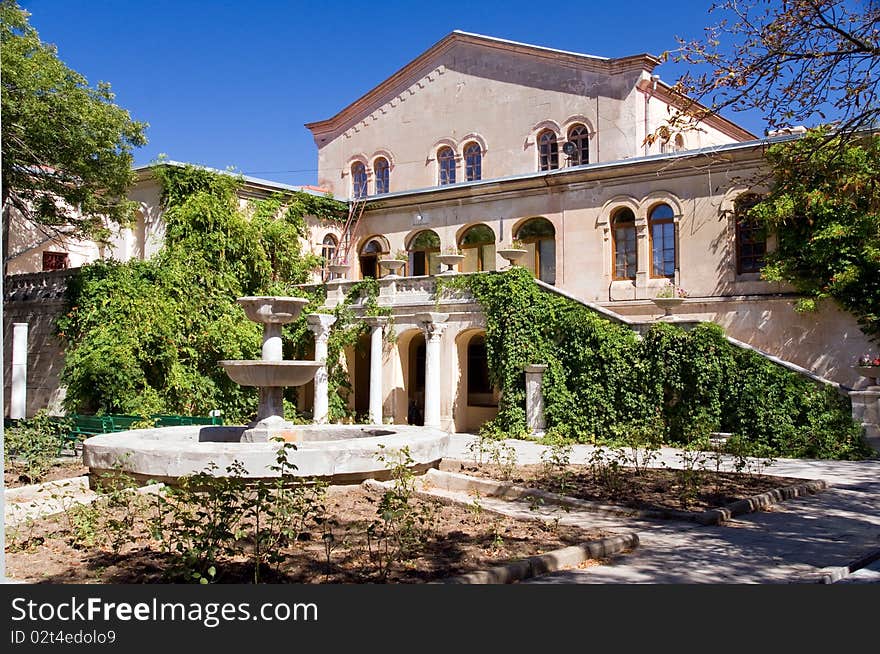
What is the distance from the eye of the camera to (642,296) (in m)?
23.2

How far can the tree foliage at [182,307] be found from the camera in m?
21.1

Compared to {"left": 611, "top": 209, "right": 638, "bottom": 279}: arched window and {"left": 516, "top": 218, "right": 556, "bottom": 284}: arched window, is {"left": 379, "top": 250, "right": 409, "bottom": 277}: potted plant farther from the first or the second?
{"left": 611, "top": 209, "right": 638, "bottom": 279}: arched window

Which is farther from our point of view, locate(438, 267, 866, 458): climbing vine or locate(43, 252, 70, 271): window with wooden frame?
locate(43, 252, 70, 271): window with wooden frame

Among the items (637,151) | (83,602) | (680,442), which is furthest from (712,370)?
(83,602)

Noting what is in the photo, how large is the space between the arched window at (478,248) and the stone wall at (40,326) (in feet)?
39.9

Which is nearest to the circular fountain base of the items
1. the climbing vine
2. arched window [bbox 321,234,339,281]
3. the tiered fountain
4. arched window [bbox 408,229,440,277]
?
the tiered fountain

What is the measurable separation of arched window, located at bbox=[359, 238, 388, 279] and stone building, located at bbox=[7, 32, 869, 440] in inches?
3.0

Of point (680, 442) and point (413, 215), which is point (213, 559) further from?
point (413, 215)

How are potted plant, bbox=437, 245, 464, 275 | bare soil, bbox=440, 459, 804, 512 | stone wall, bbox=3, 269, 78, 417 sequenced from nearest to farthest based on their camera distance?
bare soil, bbox=440, 459, 804, 512 < stone wall, bbox=3, 269, 78, 417 < potted plant, bbox=437, 245, 464, 275

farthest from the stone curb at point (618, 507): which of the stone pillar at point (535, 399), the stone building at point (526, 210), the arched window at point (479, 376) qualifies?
the arched window at point (479, 376)

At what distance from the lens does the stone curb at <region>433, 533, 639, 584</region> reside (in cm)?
627

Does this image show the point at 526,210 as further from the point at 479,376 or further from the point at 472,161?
the point at 479,376

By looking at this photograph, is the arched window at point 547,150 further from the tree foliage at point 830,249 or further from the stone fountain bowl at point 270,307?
the stone fountain bowl at point 270,307

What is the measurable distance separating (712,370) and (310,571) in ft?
45.9
